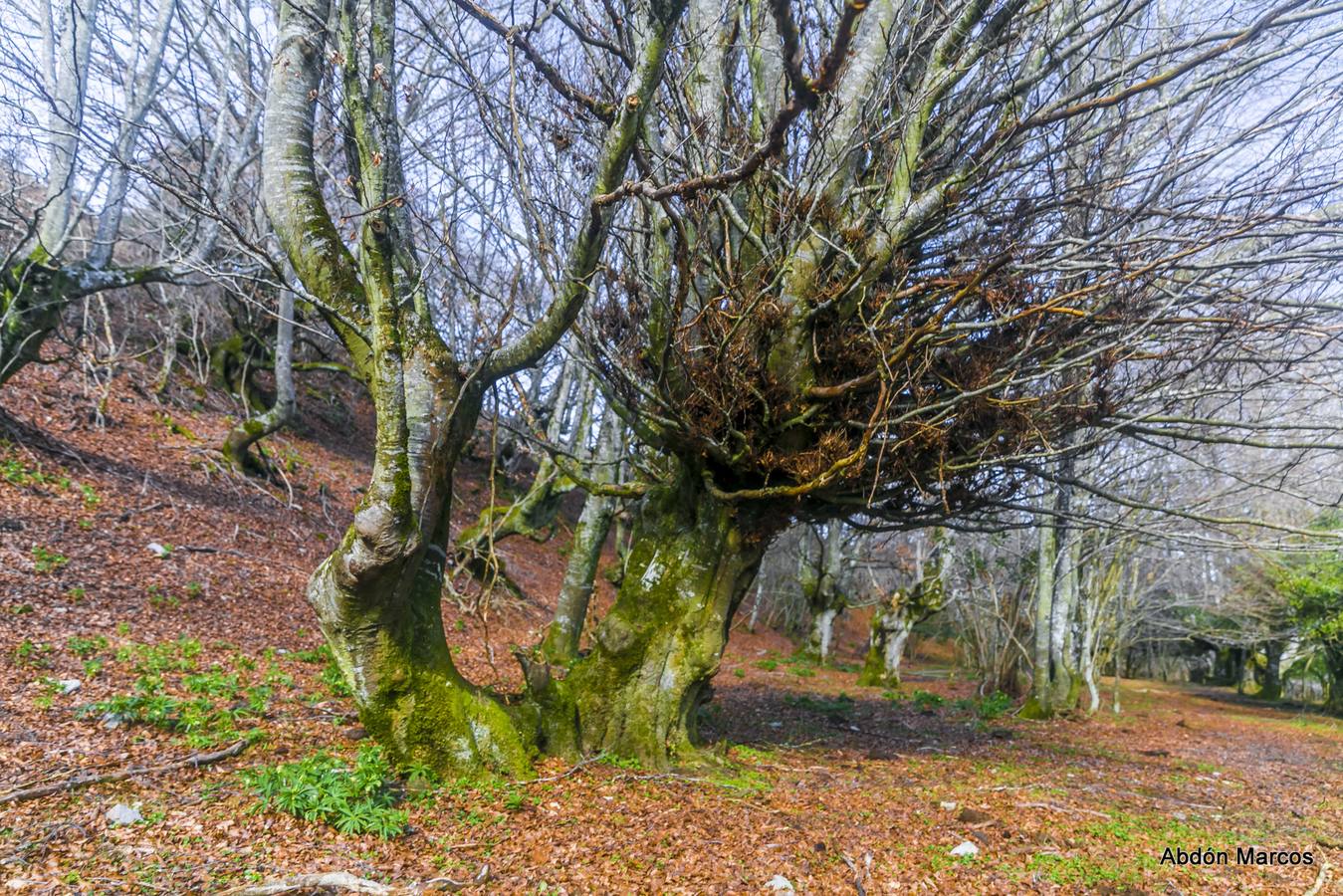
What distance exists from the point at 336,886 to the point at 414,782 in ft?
3.69

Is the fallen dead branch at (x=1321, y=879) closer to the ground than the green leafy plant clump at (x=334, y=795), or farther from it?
farther from it

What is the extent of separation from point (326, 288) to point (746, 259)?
3.01 metres

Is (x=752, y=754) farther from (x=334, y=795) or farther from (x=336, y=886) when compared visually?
(x=336, y=886)

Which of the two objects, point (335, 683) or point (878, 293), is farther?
point (335, 683)

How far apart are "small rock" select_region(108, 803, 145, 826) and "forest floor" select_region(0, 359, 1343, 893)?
0.02 metres

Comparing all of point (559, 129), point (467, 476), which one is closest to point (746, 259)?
point (559, 129)

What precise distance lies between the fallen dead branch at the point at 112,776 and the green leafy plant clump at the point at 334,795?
16.2 inches

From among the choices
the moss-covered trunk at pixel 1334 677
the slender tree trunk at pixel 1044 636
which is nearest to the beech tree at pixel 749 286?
the slender tree trunk at pixel 1044 636

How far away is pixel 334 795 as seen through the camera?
11.8ft

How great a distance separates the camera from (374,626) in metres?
4.10

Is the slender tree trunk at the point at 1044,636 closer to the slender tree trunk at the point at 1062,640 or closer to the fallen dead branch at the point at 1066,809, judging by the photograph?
the slender tree trunk at the point at 1062,640

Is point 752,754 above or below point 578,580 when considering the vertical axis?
below

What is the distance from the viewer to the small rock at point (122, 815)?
3371 millimetres

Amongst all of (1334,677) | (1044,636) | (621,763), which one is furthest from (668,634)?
(1334,677)
